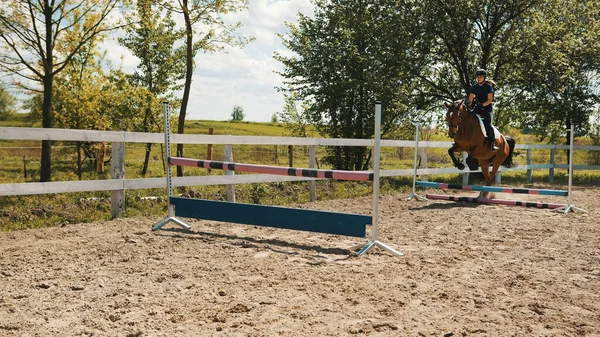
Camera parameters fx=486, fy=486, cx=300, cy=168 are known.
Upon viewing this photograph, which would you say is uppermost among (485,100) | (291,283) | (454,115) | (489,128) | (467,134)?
(485,100)

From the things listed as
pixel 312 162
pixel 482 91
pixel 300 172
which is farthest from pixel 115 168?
pixel 482 91

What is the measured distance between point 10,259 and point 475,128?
690 centimetres

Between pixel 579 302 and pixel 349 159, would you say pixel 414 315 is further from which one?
pixel 349 159

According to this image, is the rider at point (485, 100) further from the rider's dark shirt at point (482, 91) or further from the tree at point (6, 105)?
the tree at point (6, 105)

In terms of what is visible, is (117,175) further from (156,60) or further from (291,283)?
(156,60)

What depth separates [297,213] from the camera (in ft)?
16.4

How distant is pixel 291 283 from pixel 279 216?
153cm

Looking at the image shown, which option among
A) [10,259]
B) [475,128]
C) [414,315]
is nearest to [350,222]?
[414,315]

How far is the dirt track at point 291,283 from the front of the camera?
286 centimetres

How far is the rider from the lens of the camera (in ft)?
26.6

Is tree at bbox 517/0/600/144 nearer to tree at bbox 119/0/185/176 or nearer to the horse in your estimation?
the horse

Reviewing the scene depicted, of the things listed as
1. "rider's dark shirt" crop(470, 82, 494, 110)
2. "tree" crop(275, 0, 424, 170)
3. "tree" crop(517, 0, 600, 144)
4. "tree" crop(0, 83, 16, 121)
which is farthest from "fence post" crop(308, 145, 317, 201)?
"tree" crop(0, 83, 16, 121)

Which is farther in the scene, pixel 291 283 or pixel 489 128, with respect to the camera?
pixel 489 128

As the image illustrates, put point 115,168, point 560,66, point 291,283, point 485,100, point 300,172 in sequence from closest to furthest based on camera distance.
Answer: point 291,283 < point 300,172 < point 115,168 < point 485,100 < point 560,66
